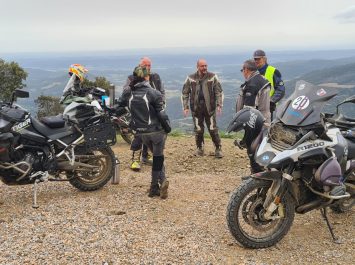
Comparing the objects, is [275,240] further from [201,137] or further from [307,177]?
[201,137]

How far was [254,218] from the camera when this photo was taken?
456cm

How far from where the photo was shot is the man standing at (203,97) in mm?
8641

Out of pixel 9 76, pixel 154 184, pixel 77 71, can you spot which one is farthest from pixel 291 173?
pixel 9 76

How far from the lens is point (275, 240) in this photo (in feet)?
15.2

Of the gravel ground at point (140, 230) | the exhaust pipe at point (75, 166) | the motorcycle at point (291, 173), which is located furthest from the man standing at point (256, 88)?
the exhaust pipe at point (75, 166)

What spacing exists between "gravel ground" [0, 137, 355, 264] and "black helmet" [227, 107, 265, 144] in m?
1.21

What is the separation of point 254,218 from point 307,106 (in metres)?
1.31

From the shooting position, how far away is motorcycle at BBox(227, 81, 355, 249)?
423 cm

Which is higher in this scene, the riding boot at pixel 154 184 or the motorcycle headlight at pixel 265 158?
the motorcycle headlight at pixel 265 158

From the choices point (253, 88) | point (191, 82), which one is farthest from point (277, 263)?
point (191, 82)

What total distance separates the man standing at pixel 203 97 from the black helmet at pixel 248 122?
351 cm

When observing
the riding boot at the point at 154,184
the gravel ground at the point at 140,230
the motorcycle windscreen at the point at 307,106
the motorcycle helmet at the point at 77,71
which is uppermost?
the motorcycle helmet at the point at 77,71

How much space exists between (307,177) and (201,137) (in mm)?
4810

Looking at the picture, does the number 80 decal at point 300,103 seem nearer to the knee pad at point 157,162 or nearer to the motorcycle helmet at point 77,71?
the knee pad at point 157,162
